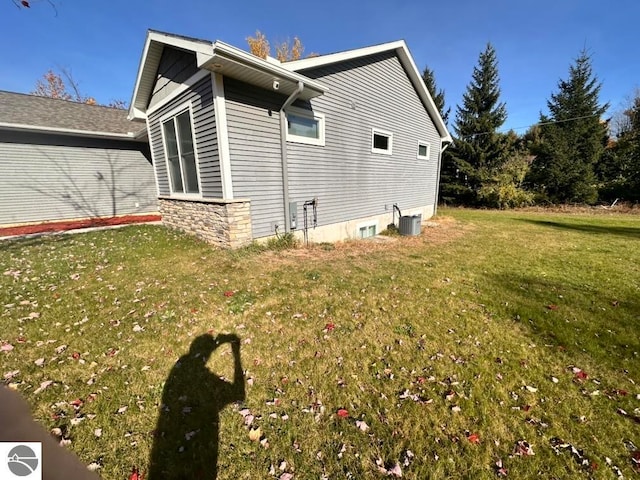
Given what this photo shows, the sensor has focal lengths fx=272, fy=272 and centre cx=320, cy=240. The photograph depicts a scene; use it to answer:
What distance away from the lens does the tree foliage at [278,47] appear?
2186 cm

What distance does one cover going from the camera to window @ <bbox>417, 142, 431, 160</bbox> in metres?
12.4

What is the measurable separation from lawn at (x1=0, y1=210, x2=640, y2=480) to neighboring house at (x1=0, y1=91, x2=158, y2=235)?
6.30 m

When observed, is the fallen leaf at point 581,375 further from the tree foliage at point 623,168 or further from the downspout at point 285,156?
the tree foliage at point 623,168

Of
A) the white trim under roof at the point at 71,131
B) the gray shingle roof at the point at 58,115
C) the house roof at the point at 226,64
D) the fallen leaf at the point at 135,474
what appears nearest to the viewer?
the fallen leaf at the point at 135,474

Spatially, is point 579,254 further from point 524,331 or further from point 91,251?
point 91,251

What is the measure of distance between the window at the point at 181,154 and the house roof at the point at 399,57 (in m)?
3.04

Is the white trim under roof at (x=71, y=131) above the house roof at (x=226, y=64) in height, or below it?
below

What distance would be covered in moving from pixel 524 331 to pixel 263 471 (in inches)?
134

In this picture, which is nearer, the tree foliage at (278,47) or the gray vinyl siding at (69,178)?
the gray vinyl siding at (69,178)

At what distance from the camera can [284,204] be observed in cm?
718

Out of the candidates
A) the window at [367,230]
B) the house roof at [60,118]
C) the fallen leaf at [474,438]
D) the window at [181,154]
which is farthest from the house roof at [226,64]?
the fallen leaf at [474,438]

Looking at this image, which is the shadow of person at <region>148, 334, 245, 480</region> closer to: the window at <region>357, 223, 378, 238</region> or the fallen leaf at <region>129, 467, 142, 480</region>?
the fallen leaf at <region>129, 467, 142, 480</region>

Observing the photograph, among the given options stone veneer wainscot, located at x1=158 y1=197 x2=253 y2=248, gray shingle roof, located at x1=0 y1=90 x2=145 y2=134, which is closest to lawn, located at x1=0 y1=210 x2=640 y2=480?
stone veneer wainscot, located at x1=158 y1=197 x2=253 y2=248

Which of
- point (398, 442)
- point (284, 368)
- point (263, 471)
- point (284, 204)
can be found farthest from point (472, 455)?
point (284, 204)
